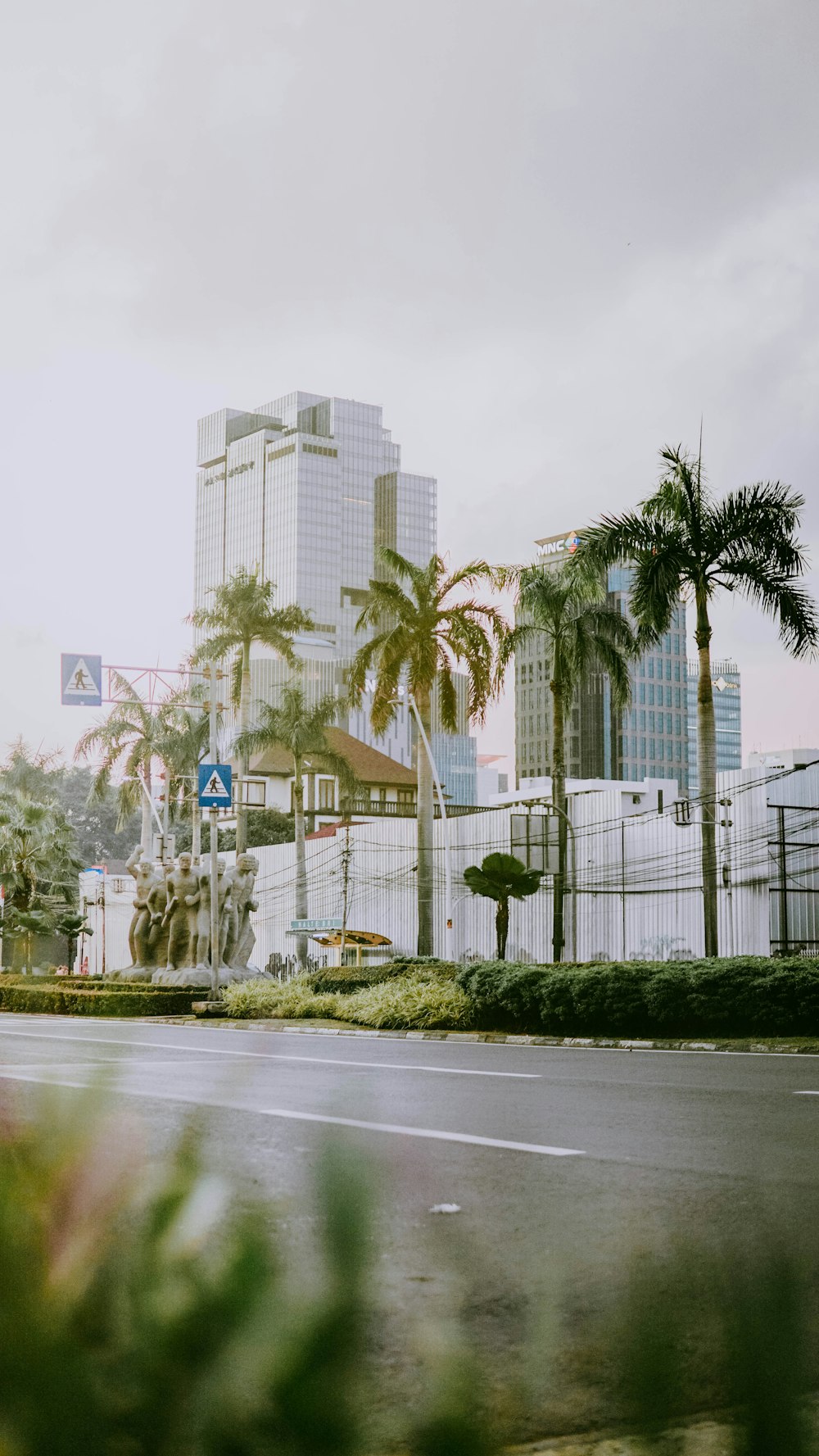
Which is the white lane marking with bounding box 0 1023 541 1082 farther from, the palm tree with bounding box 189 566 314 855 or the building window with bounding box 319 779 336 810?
the building window with bounding box 319 779 336 810

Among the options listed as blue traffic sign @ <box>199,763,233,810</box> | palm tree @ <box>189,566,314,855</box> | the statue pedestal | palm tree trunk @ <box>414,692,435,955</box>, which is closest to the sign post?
blue traffic sign @ <box>199,763,233,810</box>

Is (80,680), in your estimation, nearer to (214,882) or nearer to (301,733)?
(214,882)

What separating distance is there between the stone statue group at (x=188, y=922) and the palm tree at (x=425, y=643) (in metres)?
4.88

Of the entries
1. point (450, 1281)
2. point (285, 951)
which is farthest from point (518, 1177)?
point (285, 951)

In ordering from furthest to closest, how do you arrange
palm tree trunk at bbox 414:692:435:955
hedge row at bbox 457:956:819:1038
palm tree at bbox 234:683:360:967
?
1. palm tree at bbox 234:683:360:967
2. palm tree trunk at bbox 414:692:435:955
3. hedge row at bbox 457:956:819:1038

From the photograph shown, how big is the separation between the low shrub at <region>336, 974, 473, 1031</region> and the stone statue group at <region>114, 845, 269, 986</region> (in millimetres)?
10008

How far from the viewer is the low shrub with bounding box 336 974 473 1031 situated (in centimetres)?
2388

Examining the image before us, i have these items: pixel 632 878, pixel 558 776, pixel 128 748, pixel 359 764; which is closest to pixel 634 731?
pixel 359 764

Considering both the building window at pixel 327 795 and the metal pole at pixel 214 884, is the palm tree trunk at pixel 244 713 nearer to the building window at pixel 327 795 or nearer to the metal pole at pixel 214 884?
the metal pole at pixel 214 884

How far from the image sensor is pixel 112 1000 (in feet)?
107

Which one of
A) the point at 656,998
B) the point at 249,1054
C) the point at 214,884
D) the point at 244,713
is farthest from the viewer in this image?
the point at 244,713

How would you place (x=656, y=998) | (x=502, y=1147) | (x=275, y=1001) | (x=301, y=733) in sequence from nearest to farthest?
(x=502, y=1147)
(x=656, y=998)
(x=275, y=1001)
(x=301, y=733)

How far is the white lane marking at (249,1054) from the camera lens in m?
13.8

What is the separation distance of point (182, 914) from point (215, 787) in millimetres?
7386
